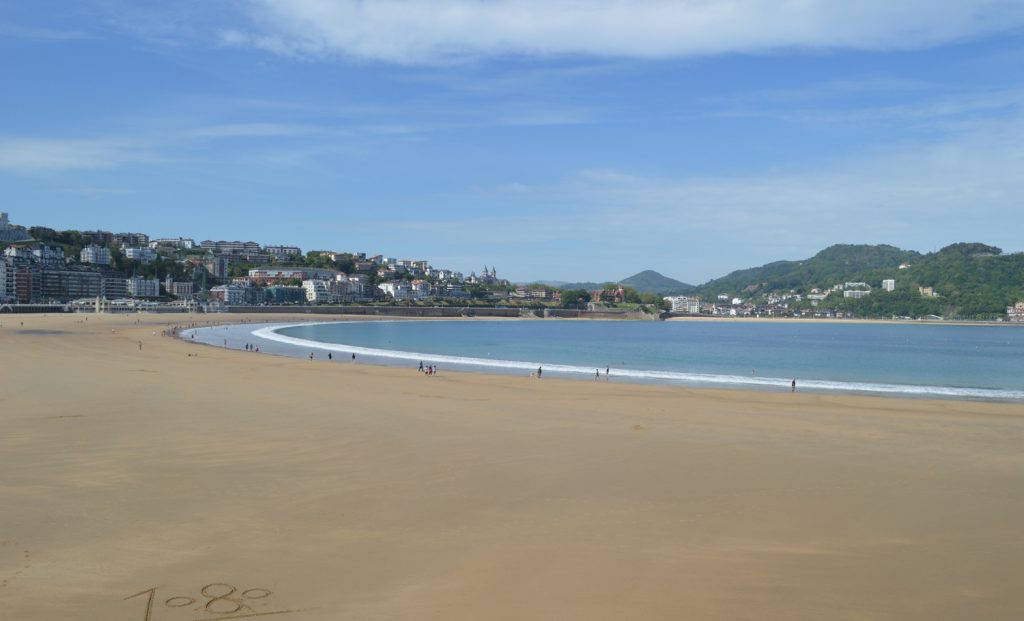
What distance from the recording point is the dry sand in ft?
17.3

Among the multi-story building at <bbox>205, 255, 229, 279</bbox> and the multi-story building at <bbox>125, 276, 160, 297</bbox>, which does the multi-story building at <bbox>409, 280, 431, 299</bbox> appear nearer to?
the multi-story building at <bbox>205, 255, 229, 279</bbox>

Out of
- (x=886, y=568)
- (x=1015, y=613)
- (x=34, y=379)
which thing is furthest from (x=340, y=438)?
(x=34, y=379)

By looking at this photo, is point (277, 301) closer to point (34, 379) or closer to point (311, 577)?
point (34, 379)

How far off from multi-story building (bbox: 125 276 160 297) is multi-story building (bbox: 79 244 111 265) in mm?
14464

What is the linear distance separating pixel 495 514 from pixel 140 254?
6847 inches

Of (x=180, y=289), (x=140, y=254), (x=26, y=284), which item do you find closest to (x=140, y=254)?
(x=140, y=254)

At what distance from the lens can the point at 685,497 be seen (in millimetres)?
8422

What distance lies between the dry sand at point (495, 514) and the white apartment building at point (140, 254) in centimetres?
15954

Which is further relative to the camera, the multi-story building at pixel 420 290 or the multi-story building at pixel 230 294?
the multi-story building at pixel 420 290

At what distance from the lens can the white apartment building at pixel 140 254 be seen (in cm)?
15575

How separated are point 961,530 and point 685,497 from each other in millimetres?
2860

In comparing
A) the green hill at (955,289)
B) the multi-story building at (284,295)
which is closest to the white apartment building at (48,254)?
the multi-story building at (284,295)

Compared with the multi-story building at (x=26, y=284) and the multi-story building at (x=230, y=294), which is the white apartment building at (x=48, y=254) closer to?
the multi-story building at (x=26, y=284)

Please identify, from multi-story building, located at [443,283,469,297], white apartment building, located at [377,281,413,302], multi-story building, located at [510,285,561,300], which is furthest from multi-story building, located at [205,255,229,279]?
multi-story building, located at [510,285,561,300]
